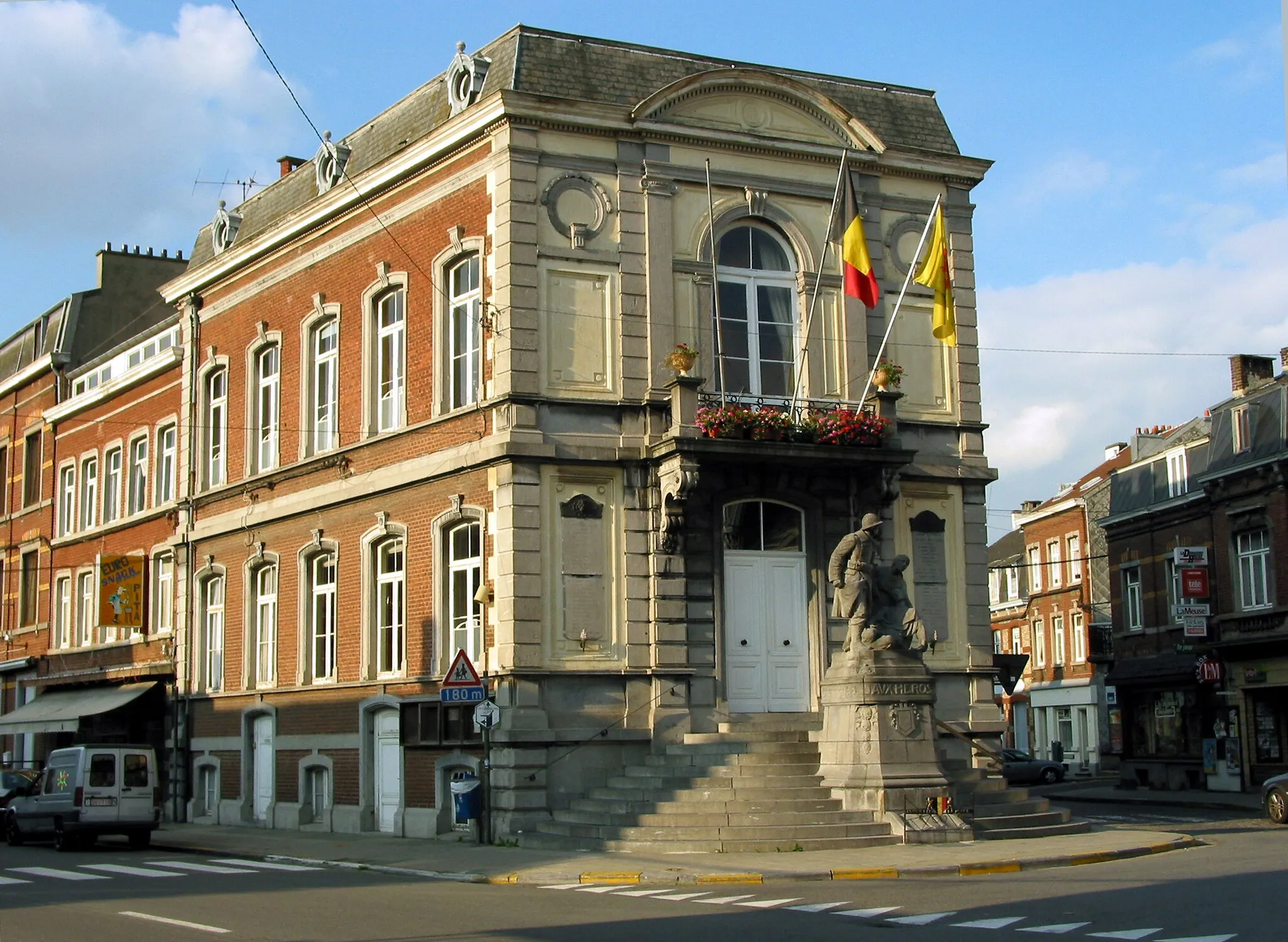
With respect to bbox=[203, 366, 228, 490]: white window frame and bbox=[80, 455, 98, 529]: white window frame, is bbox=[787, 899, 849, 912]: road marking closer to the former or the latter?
bbox=[203, 366, 228, 490]: white window frame

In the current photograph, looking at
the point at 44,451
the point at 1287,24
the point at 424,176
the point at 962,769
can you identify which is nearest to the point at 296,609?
the point at 424,176

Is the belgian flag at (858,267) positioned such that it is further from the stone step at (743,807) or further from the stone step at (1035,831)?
the stone step at (1035,831)

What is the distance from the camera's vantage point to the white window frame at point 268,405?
28.4m

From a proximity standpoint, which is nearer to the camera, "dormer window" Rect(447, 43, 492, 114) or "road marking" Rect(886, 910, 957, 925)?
"road marking" Rect(886, 910, 957, 925)

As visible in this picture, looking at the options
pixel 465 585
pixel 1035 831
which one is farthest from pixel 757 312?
pixel 1035 831

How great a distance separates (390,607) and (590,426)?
526cm

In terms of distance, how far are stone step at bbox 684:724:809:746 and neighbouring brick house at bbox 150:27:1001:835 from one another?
40cm

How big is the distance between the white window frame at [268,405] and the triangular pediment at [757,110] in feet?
30.7

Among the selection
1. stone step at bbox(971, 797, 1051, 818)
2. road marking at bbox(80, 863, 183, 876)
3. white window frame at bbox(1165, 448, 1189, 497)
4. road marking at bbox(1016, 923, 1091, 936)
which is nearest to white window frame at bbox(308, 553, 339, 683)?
road marking at bbox(80, 863, 183, 876)

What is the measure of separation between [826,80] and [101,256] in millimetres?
24028

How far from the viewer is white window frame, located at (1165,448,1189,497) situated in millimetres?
39531

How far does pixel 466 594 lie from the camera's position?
75.3 ft

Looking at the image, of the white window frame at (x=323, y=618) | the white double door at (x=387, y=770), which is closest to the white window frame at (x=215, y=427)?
the white window frame at (x=323, y=618)

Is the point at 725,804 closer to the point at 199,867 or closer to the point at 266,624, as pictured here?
the point at 199,867
